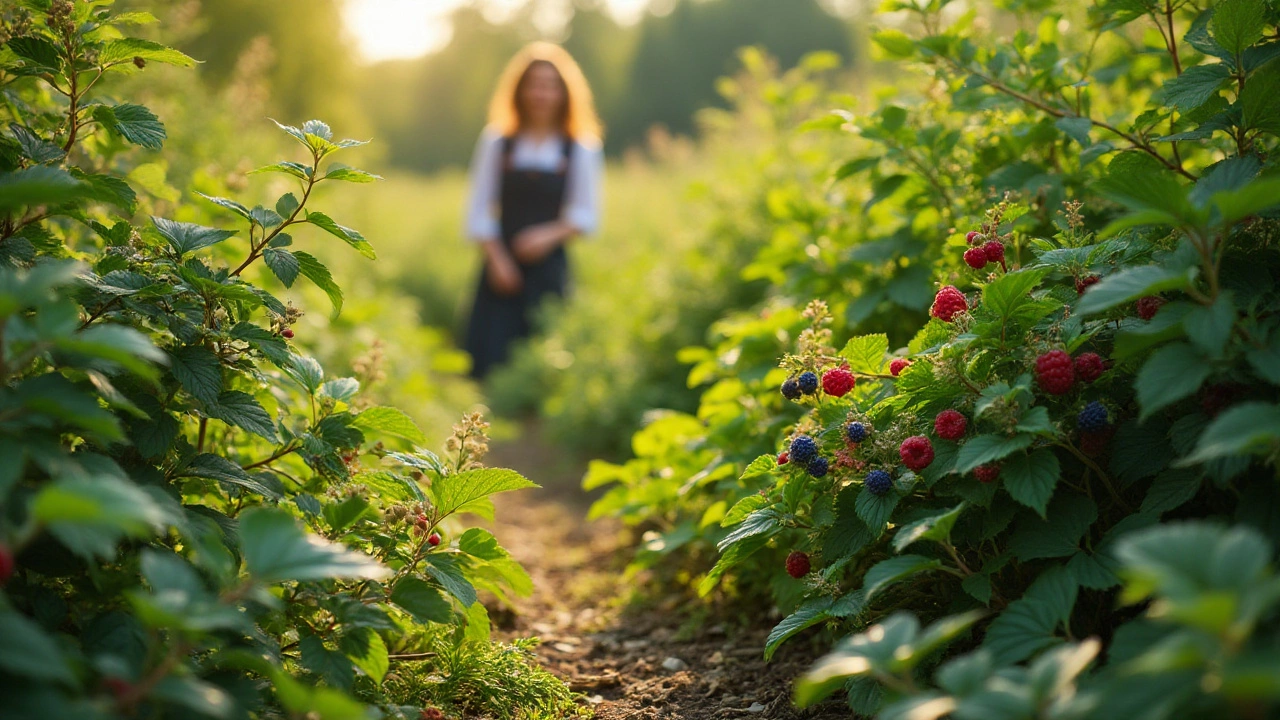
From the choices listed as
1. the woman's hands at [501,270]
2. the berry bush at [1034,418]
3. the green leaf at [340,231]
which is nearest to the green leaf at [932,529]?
the berry bush at [1034,418]

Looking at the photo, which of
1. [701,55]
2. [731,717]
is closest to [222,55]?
[731,717]

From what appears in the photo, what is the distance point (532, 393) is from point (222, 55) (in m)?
5.16

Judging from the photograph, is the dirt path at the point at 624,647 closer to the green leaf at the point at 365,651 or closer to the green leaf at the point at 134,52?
the green leaf at the point at 365,651

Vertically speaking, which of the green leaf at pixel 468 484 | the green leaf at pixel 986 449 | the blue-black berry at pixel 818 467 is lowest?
the green leaf at pixel 986 449

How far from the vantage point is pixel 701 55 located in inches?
1091

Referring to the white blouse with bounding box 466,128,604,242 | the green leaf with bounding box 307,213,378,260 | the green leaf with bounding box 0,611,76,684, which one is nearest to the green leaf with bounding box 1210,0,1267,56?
the green leaf with bounding box 307,213,378,260

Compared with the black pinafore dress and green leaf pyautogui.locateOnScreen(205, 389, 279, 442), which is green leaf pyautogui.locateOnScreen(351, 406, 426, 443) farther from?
the black pinafore dress

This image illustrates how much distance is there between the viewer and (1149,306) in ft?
4.88

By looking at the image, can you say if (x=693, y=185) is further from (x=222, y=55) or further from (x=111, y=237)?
(x=222, y=55)

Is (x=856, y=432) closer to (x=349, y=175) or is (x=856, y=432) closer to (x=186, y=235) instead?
(x=349, y=175)

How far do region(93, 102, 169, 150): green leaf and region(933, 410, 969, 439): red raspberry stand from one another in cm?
144

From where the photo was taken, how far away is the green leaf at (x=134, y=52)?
1.56 m

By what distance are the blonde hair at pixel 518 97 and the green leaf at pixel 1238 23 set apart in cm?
552

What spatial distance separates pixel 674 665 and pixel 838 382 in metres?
0.96
